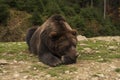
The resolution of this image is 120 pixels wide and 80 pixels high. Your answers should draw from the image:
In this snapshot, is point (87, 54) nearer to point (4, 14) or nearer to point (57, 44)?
point (57, 44)

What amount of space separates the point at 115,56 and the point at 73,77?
7.04 ft

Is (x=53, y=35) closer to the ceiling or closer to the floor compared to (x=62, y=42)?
closer to the ceiling

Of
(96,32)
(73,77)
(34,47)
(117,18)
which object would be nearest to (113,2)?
(117,18)

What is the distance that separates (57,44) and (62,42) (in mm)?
123

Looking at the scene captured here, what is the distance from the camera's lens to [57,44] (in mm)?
7891

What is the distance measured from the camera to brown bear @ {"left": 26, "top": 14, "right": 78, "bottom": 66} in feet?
25.2

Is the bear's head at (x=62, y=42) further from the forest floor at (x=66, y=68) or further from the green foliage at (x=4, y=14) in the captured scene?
the green foliage at (x=4, y=14)

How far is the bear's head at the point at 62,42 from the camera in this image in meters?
7.67

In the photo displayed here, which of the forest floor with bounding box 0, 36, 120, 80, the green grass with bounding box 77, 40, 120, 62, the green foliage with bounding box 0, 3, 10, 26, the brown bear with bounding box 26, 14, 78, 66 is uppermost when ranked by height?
the brown bear with bounding box 26, 14, 78, 66

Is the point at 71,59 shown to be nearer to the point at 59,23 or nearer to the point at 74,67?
the point at 74,67

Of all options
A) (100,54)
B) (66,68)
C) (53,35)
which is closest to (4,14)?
(100,54)

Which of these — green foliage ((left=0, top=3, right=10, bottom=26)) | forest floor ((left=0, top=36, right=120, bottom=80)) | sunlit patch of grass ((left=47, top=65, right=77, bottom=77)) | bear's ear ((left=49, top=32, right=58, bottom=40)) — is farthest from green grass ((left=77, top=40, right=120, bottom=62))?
green foliage ((left=0, top=3, right=10, bottom=26))

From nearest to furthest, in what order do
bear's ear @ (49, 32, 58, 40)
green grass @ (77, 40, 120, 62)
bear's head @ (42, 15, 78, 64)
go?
bear's head @ (42, 15, 78, 64) → bear's ear @ (49, 32, 58, 40) → green grass @ (77, 40, 120, 62)

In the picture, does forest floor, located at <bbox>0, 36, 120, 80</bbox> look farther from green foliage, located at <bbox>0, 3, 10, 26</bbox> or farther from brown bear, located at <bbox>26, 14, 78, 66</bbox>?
green foliage, located at <bbox>0, 3, 10, 26</bbox>
